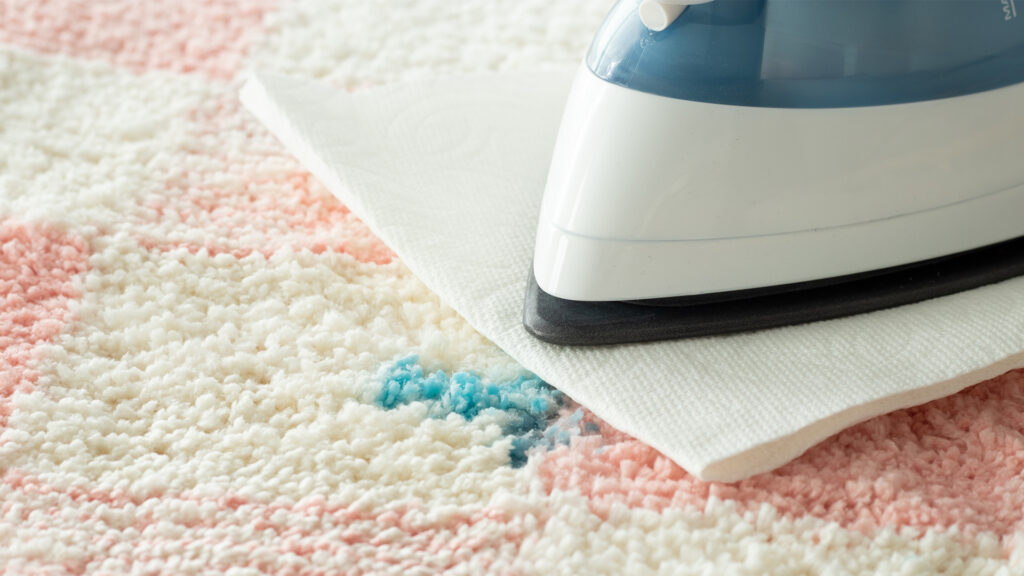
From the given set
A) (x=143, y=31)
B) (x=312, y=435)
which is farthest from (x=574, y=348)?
(x=143, y=31)

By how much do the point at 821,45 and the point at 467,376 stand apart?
0.96 feet

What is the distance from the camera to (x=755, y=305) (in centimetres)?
69

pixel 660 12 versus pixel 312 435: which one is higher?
pixel 660 12

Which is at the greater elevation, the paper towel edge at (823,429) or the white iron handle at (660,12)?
the white iron handle at (660,12)

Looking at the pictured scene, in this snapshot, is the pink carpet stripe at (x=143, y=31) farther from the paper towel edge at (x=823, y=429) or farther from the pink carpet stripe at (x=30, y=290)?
the paper towel edge at (x=823, y=429)

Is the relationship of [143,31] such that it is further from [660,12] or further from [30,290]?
[660,12]

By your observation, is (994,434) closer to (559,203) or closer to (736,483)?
(736,483)

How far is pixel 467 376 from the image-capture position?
679mm

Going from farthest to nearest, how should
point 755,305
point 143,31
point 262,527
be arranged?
point 143,31, point 755,305, point 262,527

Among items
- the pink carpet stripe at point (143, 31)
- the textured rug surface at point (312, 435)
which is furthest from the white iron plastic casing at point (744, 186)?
the pink carpet stripe at point (143, 31)

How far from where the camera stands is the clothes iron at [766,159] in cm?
62

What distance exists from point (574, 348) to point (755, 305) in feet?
0.40

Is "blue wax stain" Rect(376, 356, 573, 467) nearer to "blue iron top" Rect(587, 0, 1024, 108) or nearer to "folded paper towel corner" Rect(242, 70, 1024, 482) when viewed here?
"folded paper towel corner" Rect(242, 70, 1024, 482)

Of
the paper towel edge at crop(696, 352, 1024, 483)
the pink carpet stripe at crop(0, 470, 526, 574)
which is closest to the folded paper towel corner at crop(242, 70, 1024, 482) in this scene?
the paper towel edge at crop(696, 352, 1024, 483)
